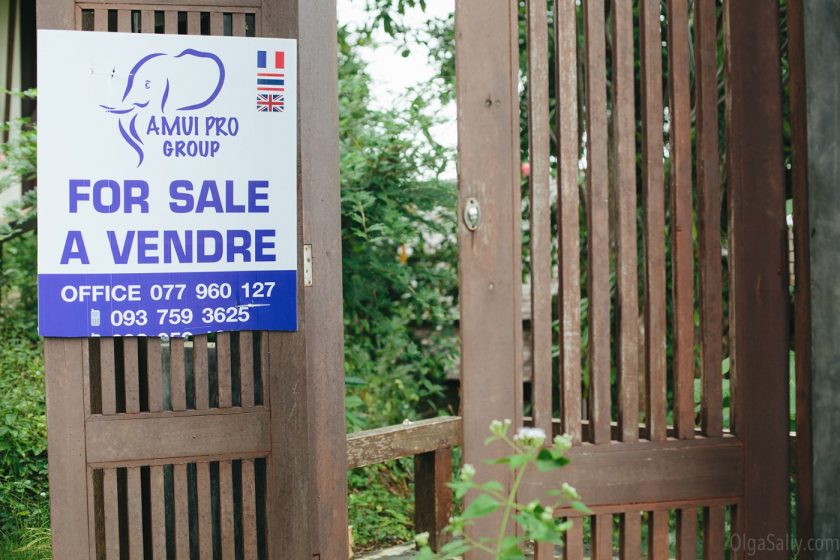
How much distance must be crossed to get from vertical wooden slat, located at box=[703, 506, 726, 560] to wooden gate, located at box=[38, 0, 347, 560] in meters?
1.05

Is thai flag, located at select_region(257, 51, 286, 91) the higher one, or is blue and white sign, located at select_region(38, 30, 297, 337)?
thai flag, located at select_region(257, 51, 286, 91)

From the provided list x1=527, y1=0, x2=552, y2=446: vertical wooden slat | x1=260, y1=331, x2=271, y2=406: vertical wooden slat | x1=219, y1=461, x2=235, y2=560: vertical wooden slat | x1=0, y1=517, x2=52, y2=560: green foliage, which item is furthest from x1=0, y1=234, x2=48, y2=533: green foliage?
x1=527, y1=0, x2=552, y2=446: vertical wooden slat

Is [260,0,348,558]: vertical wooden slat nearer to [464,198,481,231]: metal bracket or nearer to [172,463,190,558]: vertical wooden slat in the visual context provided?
[172,463,190,558]: vertical wooden slat

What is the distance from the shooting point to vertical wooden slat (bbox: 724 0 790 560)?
8.06 feet

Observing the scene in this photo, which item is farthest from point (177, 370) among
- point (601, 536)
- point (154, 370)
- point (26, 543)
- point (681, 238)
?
point (26, 543)

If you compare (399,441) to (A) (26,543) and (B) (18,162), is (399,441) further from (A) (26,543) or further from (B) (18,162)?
(B) (18,162)

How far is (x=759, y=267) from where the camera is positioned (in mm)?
2467

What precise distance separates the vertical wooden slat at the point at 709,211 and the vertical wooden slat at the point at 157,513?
158 centimetres

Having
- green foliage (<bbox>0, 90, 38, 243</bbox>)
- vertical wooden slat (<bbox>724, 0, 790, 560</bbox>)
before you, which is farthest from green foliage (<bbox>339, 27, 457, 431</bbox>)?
vertical wooden slat (<bbox>724, 0, 790, 560</bbox>)

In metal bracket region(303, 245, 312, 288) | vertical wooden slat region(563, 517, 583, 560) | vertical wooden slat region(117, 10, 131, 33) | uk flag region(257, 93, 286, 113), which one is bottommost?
vertical wooden slat region(563, 517, 583, 560)

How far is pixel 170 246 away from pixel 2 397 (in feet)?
7.52

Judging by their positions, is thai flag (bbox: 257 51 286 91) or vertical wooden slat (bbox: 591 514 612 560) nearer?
vertical wooden slat (bbox: 591 514 612 560)

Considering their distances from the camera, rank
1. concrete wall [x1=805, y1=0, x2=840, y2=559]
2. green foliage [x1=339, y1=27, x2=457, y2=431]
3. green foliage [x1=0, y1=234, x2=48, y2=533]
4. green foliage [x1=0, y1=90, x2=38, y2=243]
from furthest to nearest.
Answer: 1. green foliage [x1=339, y1=27, x2=457, y2=431]
2. green foliage [x1=0, y1=90, x2=38, y2=243]
3. green foliage [x1=0, y1=234, x2=48, y2=533]
4. concrete wall [x1=805, y1=0, x2=840, y2=559]

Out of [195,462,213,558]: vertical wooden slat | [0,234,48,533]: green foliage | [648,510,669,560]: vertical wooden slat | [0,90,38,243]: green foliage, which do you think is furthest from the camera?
[0,90,38,243]: green foliage
